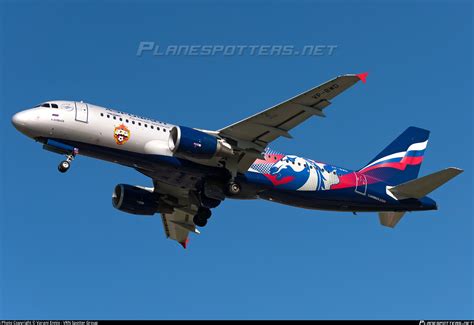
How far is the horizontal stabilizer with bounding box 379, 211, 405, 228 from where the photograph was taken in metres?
49.6

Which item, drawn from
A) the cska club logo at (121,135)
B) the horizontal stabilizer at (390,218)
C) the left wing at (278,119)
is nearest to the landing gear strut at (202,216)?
the left wing at (278,119)

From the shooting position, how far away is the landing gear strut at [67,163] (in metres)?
42.7

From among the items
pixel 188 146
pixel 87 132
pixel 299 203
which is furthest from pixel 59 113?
pixel 299 203

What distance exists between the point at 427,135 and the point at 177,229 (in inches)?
653

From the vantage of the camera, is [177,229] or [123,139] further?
[177,229]

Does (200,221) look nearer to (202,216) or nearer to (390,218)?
(202,216)

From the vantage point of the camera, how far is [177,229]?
53969 millimetres

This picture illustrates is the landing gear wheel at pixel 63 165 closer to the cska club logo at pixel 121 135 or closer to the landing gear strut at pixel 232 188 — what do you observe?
the cska club logo at pixel 121 135

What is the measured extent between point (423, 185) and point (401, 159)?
15.0ft

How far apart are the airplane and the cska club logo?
0.16 feet

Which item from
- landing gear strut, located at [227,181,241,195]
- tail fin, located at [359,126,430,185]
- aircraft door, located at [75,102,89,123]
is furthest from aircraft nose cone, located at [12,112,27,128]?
tail fin, located at [359,126,430,185]

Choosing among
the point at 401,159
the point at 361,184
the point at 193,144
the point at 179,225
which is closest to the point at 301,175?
the point at 361,184

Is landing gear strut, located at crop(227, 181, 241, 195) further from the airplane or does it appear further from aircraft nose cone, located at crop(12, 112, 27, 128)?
aircraft nose cone, located at crop(12, 112, 27, 128)

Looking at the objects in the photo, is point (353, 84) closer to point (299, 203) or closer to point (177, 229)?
point (299, 203)
